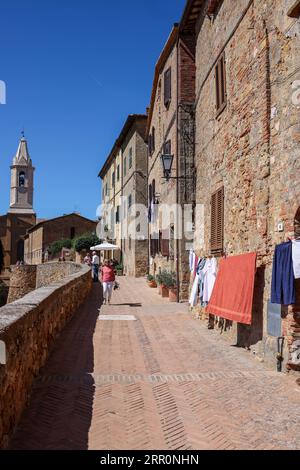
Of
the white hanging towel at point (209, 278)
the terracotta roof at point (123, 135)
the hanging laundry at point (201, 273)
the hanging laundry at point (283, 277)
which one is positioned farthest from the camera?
the terracotta roof at point (123, 135)

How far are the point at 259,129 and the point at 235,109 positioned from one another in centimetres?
175

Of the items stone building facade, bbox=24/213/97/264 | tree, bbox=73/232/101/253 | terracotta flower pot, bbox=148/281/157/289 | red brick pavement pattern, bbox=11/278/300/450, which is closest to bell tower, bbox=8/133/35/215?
stone building facade, bbox=24/213/97/264

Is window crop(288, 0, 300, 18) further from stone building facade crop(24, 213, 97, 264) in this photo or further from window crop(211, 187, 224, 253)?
stone building facade crop(24, 213, 97, 264)

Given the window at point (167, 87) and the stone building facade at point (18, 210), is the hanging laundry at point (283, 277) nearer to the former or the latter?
the window at point (167, 87)

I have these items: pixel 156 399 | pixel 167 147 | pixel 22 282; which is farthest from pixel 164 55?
pixel 22 282

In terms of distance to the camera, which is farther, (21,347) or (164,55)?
(164,55)

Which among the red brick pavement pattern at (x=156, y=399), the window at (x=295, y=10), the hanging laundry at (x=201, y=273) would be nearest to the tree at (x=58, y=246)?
the hanging laundry at (x=201, y=273)

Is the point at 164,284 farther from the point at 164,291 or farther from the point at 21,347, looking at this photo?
the point at 21,347

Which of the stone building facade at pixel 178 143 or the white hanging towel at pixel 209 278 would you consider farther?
the stone building facade at pixel 178 143

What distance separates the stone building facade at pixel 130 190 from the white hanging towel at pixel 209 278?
16.2m

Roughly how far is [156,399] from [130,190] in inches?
983

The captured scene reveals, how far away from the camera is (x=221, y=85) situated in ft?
35.7

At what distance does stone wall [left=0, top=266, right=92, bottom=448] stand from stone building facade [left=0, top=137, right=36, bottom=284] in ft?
230

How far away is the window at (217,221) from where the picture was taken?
10.7 m
